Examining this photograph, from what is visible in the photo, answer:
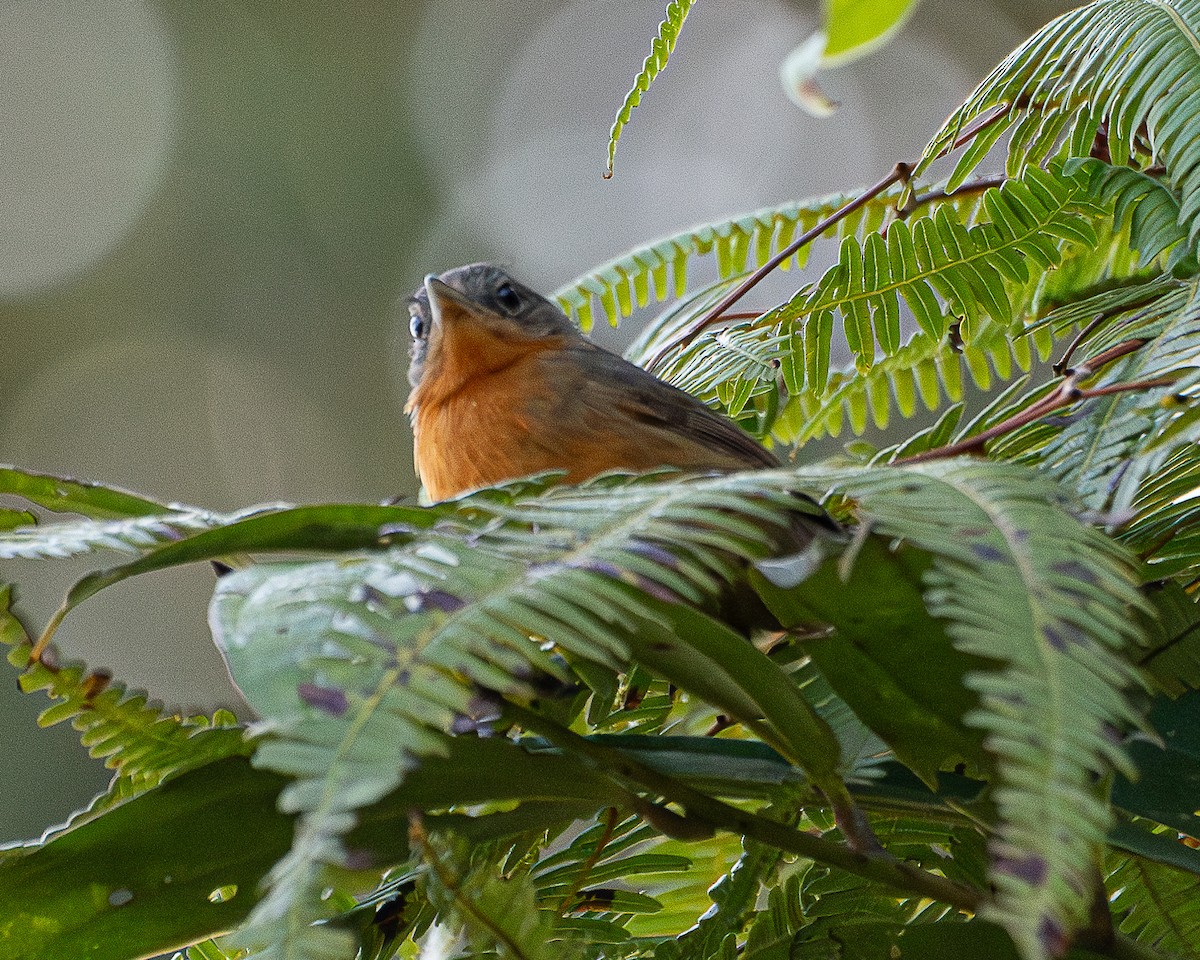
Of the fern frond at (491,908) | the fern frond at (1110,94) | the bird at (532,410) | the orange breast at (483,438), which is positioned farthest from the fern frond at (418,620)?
the orange breast at (483,438)

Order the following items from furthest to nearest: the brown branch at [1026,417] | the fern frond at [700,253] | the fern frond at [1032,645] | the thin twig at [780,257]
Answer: the fern frond at [700,253] → the thin twig at [780,257] → the brown branch at [1026,417] → the fern frond at [1032,645]

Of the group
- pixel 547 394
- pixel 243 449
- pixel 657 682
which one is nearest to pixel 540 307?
pixel 547 394

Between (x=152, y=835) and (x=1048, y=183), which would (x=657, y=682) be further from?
(x=1048, y=183)

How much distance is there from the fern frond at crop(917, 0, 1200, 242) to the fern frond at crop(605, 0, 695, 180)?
0.35m

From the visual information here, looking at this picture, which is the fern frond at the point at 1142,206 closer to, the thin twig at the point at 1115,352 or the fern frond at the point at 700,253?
the thin twig at the point at 1115,352

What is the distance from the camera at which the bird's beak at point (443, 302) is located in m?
2.74

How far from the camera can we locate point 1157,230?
1388mm

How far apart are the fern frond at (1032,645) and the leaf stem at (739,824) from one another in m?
0.19

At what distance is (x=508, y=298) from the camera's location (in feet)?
9.62

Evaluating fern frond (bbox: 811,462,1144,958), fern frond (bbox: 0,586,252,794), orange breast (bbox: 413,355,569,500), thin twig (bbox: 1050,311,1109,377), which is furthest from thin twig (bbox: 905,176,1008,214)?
fern frond (bbox: 0,586,252,794)

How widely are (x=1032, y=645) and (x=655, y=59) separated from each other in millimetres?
1219

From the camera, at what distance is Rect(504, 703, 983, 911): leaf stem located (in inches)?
37.5

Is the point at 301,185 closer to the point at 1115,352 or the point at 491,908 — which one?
the point at 1115,352

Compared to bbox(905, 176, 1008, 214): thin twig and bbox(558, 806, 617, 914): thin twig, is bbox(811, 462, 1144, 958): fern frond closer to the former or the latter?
bbox(558, 806, 617, 914): thin twig
